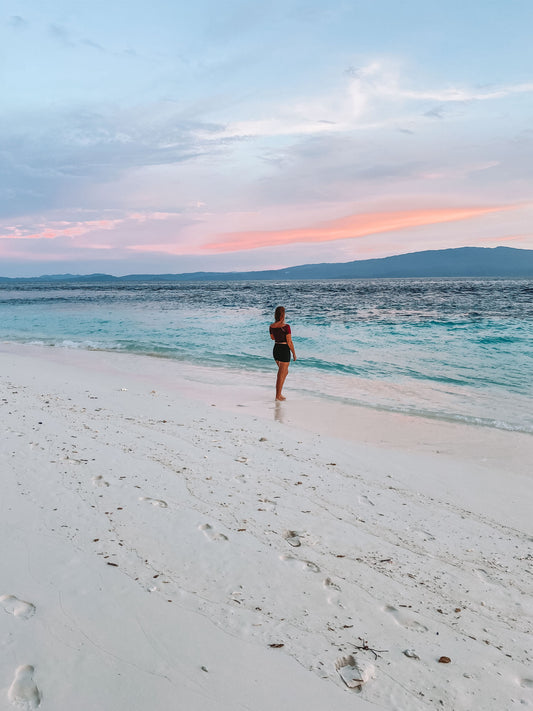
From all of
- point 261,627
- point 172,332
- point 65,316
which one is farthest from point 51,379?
point 65,316

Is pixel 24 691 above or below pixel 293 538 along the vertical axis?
above

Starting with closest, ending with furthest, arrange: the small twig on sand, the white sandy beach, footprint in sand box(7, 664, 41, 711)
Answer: footprint in sand box(7, 664, 41, 711) < the white sandy beach < the small twig on sand

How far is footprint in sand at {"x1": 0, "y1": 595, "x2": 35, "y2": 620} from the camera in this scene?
9.18 ft

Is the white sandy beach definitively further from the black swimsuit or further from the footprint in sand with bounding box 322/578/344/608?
the black swimsuit

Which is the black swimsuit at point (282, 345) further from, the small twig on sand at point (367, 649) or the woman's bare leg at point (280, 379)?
the small twig on sand at point (367, 649)

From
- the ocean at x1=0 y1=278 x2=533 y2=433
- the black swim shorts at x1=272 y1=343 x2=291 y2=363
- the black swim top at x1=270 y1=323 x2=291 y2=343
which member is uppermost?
the black swim top at x1=270 y1=323 x2=291 y2=343

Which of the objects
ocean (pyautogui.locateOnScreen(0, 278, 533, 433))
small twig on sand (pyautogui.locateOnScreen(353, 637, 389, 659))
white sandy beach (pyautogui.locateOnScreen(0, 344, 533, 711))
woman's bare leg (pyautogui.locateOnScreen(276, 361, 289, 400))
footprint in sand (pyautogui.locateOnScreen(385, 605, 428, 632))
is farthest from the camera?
ocean (pyautogui.locateOnScreen(0, 278, 533, 433))

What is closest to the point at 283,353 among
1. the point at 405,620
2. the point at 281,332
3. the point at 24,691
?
the point at 281,332

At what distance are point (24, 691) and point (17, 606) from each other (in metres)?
0.68

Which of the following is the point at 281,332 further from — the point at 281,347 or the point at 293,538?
the point at 293,538

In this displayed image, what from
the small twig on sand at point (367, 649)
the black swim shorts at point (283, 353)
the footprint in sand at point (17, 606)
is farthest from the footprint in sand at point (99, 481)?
the black swim shorts at point (283, 353)

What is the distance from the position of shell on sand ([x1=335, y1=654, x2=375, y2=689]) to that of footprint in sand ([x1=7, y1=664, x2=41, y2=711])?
1.59 m

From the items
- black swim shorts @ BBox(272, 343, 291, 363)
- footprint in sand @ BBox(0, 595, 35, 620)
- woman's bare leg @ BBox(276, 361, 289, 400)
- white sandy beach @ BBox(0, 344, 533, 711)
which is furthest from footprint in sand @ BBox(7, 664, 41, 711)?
black swim shorts @ BBox(272, 343, 291, 363)

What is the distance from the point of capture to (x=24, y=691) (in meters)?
2.29
